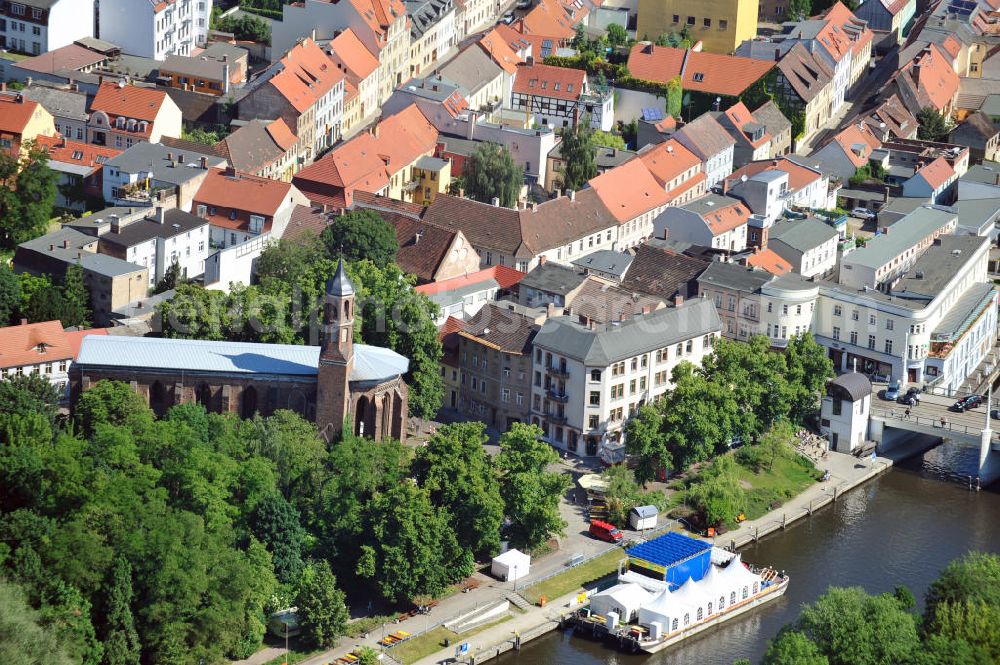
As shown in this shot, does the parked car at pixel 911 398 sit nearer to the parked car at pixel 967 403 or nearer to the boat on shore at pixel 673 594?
the parked car at pixel 967 403

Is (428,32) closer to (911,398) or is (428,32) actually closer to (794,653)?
(911,398)

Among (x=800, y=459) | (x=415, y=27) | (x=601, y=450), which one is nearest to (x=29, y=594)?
(x=601, y=450)

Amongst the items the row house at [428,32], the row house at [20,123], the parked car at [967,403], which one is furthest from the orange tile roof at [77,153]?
the parked car at [967,403]

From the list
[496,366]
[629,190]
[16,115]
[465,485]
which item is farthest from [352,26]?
[465,485]

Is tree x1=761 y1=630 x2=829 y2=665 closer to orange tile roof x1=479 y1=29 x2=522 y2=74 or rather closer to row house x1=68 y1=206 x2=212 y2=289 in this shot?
row house x1=68 y1=206 x2=212 y2=289

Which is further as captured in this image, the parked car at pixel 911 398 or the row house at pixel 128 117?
the row house at pixel 128 117

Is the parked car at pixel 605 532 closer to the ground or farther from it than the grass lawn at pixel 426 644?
farther from it
